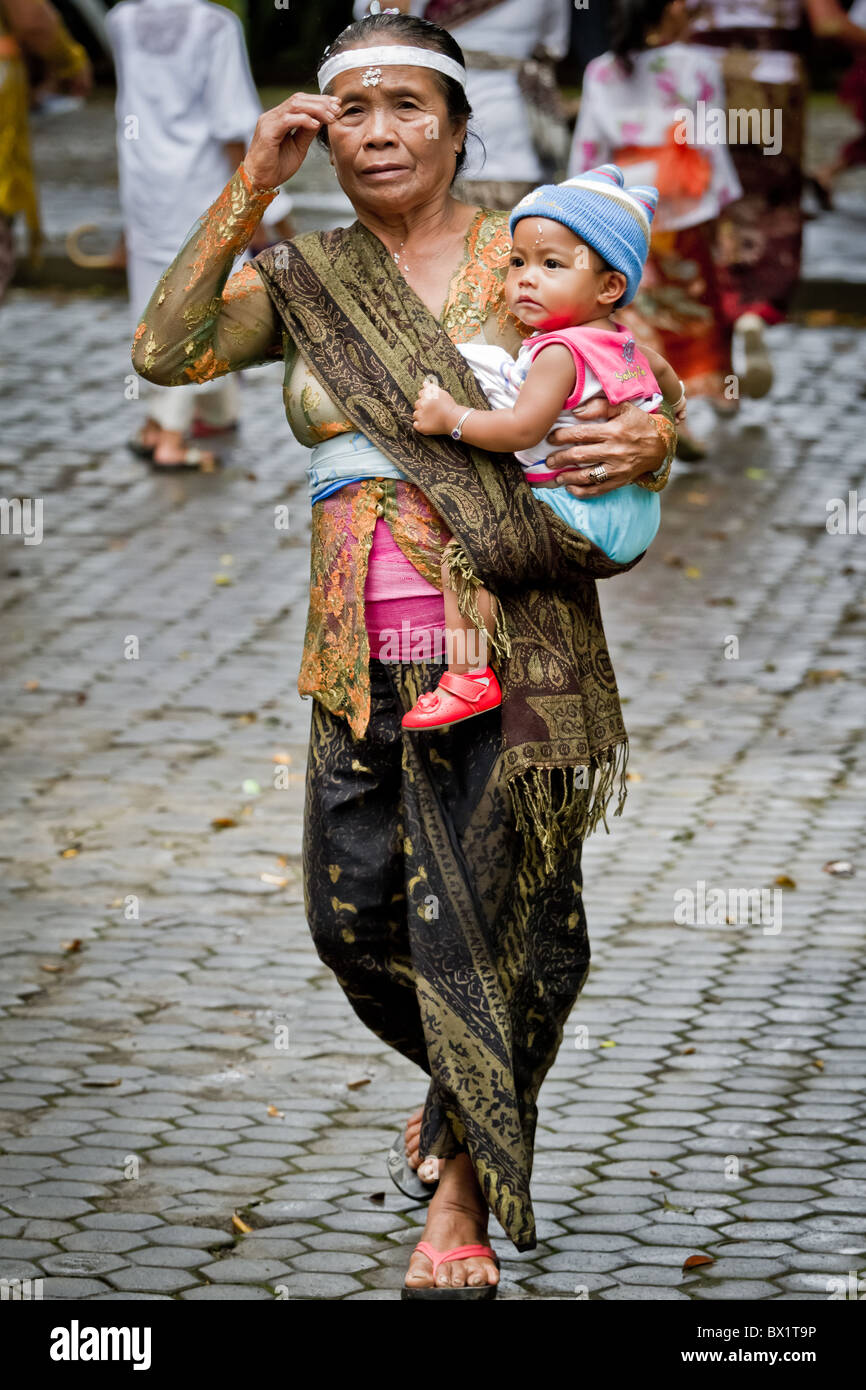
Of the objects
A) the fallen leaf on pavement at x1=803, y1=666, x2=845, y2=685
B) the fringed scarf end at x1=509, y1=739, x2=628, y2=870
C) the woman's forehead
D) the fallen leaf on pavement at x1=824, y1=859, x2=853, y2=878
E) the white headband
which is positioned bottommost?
the fringed scarf end at x1=509, y1=739, x2=628, y2=870

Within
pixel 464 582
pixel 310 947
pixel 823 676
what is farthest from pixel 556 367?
pixel 823 676

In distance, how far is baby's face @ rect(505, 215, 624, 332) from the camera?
3598 mm

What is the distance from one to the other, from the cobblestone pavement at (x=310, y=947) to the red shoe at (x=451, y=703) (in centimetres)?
108

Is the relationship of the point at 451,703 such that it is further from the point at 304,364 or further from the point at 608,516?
the point at 304,364

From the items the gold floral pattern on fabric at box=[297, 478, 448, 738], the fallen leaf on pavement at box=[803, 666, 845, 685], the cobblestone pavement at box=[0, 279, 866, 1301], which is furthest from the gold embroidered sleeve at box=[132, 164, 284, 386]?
the fallen leaf on pavement at box=[803, 666, 845, 685]

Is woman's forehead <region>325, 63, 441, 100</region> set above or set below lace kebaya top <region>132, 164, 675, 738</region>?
above

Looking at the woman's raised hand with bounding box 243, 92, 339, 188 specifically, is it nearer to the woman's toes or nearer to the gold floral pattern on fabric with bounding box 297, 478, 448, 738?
the gold floral pattern on fabric with bounding box 297, 478, 448, 738

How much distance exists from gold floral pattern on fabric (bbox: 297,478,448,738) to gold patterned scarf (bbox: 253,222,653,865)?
0.09 meters

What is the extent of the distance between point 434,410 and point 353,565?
1.15 ft

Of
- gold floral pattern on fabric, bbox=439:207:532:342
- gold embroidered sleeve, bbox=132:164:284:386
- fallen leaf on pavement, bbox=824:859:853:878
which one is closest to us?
gold embroidered sleeve, bbox=132:164:284:386

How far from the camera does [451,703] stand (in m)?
3.69

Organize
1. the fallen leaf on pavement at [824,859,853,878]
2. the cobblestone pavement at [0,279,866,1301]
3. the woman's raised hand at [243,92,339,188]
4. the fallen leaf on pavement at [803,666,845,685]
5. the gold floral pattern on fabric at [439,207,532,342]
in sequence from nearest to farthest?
the woman's raised hand at [243,92,339,188]
the gold floral pattern on fabric at [439,207,532,342]
the cobblestone pavement at [0,279,866,1301]
the fallen leaf on pavement at [824,859,853,878]
the fallen leaf on pavement at [803,666,845,685]
